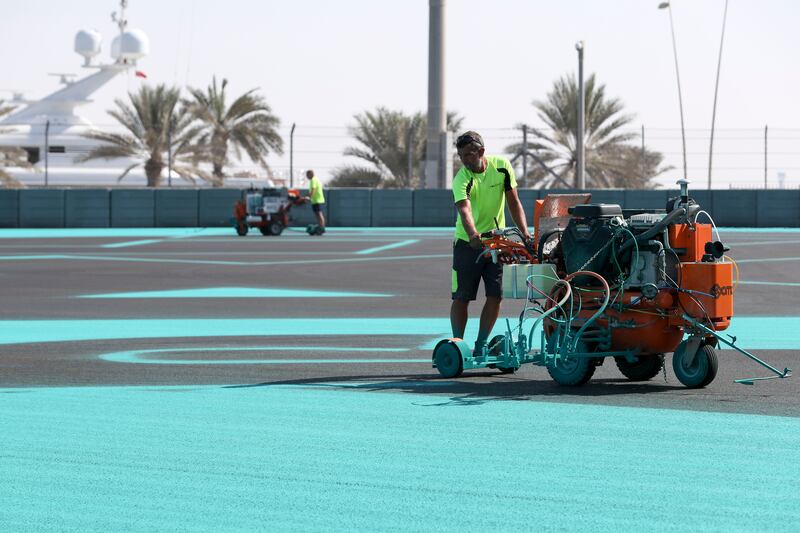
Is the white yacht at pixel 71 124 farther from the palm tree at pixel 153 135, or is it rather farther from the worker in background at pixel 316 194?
the worker in background at pixel 316 194

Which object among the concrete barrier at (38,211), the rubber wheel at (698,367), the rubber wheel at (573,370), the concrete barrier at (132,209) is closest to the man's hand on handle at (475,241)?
the rubber wheel at (573,370)

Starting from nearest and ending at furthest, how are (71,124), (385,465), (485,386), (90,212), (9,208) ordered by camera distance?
(385,465) < (485,386) < (9,208) < (90,212) < (71,124)

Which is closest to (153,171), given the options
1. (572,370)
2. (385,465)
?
(572,370)

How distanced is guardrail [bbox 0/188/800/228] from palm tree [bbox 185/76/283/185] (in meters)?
10.8

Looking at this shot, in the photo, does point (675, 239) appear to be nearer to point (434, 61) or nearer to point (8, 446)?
point (8, 446)

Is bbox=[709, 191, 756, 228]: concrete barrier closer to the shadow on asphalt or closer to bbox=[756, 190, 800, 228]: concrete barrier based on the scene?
bbox=[756, 190, 800, 228]: concrete barrier

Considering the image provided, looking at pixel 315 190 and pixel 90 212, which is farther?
pixel 90 212

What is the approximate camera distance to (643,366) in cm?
933

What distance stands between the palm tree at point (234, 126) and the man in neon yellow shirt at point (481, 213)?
144 ft

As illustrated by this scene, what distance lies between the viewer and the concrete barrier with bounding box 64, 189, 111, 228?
42344mm

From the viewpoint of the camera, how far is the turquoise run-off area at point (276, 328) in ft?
41.6

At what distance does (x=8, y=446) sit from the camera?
23.1ft

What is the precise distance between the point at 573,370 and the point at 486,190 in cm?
148

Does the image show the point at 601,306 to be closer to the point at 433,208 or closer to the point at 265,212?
the point at 265,212
